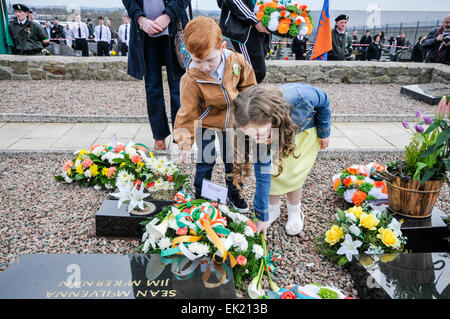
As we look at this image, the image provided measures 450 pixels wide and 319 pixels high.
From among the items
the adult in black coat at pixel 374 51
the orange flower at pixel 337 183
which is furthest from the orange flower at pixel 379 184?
the adult in black coat at pixel 374 51

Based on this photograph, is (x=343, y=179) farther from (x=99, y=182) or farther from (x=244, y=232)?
(x=99, y=182)

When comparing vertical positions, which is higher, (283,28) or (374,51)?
(283,28)

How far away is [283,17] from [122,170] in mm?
2131

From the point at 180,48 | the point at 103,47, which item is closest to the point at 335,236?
the point at 180,48

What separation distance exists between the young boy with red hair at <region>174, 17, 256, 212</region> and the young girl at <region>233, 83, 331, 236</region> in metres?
0.23

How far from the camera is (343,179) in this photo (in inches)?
112

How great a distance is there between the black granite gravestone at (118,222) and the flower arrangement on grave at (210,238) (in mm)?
128

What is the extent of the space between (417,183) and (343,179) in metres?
0.65

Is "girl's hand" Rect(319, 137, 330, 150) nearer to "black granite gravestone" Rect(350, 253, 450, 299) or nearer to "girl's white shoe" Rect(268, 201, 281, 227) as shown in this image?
"girl's white shoe" Rect(268, 201, 281, 227)

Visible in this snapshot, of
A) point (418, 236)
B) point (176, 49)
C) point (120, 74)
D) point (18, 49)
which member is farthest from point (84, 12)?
point (418, 236)

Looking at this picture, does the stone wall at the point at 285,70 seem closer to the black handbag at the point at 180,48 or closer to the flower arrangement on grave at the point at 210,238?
the black handbag at the point at 180,48

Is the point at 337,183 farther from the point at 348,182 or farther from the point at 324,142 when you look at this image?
the point at 324,142

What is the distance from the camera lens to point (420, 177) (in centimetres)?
229

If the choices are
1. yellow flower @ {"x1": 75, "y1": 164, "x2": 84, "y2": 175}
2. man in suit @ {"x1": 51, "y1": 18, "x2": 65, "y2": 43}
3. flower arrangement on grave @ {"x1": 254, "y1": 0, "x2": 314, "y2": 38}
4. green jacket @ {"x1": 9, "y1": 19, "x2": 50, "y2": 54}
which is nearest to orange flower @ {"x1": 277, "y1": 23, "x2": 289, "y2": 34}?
flower arrangement on grave @ {"x1": 254, "y1": 0, "x2": 314, "y2": 38}
